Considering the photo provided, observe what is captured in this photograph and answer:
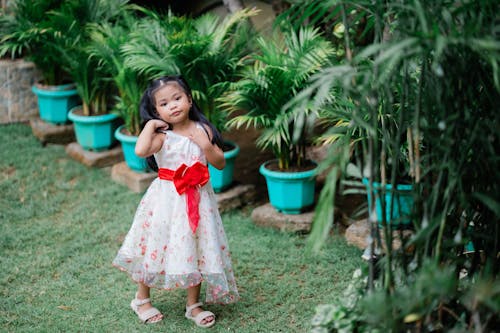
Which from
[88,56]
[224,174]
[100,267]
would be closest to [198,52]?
[224,174]

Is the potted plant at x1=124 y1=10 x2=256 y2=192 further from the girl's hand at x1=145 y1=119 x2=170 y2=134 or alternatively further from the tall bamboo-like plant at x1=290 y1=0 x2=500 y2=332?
the tall bamboo-like plant at x1=290 y1=0 x2=500 y2=332

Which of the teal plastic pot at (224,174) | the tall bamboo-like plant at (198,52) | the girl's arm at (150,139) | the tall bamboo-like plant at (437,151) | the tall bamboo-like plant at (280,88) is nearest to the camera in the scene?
the tall bamboo-like plant at (437,151)

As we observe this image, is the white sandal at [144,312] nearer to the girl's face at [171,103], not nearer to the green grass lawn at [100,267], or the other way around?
the green grass lawn at [100,267]

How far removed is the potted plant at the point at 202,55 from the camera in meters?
4.89

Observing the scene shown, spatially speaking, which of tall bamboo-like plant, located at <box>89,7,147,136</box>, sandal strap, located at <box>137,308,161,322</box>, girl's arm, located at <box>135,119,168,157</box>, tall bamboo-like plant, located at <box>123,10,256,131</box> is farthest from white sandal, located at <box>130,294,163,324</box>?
tall bamboo-like plant, located at <box>89,7,147,136</box>

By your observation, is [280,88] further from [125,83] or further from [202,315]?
[202,315]

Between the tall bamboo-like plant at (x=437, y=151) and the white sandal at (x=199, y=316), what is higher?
the tall bamboo-like plant at (x=437, y=151)

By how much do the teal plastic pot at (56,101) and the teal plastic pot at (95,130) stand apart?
0.37 meters

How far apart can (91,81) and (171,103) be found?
2.88m

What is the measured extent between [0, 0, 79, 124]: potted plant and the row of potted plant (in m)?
0.01

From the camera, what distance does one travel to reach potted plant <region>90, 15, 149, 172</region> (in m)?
5.39

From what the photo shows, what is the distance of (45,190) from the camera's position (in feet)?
17.9

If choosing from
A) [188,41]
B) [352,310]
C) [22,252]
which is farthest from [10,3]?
[352,310]

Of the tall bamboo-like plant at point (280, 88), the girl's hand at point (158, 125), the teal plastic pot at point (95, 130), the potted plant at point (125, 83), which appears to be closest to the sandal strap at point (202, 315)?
the girl's hand at point (158, 125)
